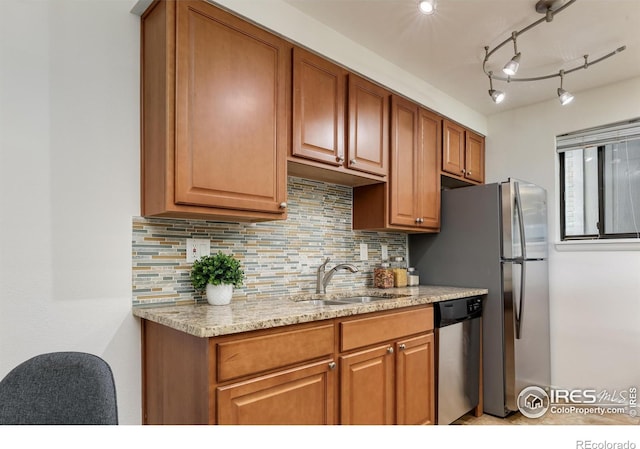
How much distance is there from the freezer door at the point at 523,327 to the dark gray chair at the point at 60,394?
2.49m

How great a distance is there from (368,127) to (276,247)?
3.01 feet

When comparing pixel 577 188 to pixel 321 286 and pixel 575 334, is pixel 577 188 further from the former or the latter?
pixel 321 286

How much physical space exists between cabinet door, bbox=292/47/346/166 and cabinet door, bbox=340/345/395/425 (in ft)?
3.39

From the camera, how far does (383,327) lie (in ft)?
6.77

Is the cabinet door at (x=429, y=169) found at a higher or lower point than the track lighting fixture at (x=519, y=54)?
lower

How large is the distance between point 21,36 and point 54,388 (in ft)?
4.44

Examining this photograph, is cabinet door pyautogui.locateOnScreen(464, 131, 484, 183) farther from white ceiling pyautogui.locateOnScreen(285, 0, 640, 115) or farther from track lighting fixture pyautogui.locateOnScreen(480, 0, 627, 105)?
track lighting fixture pyautogui.locateOnScreen(480, 0, 627, 105)

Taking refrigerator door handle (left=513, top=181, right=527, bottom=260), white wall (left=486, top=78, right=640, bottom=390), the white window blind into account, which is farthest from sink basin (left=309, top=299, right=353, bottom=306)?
the white window blind

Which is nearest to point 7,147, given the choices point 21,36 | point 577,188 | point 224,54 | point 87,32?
point 21,36

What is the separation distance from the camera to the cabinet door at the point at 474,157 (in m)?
3.43

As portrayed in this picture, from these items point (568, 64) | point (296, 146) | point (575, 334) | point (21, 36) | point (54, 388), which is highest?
point (568, 64)

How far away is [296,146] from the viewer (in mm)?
2086

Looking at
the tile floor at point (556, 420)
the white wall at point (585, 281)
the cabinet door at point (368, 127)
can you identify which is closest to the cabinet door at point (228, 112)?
the cabinet door at point (368, 127)

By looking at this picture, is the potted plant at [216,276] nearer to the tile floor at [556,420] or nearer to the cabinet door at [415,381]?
the cabinet door at [415,381]
